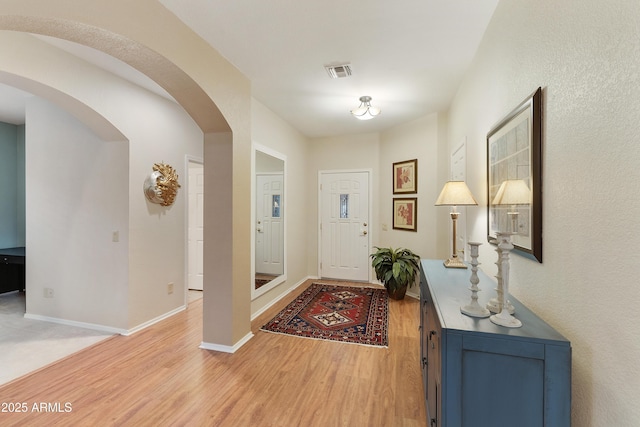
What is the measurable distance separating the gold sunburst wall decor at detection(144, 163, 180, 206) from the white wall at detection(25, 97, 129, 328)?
0.83 ft

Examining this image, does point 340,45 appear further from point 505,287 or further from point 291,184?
point 291,184

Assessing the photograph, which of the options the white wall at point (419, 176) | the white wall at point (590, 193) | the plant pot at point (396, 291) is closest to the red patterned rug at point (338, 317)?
the plant pot at point (396, 291)

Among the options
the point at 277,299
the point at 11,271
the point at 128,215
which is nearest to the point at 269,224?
the point at 277,299

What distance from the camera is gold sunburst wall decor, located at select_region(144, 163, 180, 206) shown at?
128 inches

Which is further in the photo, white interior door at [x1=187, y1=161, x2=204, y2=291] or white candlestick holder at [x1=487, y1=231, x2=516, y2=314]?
white interior door at [x1=187, y1=161, x2=204, y2=291]

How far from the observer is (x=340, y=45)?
237 centimetres

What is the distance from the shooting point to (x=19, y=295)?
14.0ft

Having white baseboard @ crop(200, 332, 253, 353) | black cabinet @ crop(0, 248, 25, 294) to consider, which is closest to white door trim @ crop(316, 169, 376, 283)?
white baseboard @ crop(200, 332, 253, 353)

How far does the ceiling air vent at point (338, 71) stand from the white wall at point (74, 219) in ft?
7.48

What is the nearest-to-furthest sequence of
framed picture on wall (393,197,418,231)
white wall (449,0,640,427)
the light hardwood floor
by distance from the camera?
white wall (449,0,640,427) < the light hardwood floor < framed picture on wall (393,197,418,231)

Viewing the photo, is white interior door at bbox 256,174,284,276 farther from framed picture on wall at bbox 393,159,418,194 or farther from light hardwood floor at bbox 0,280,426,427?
framed picture on wall at bbox 393,159,418,194

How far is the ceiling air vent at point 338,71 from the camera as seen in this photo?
269 centimetres

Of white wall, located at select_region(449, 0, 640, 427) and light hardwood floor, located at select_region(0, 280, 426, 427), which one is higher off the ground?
white wall, located at select_region(449, 0, 640, 427)

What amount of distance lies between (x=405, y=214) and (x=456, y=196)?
2.30 m
